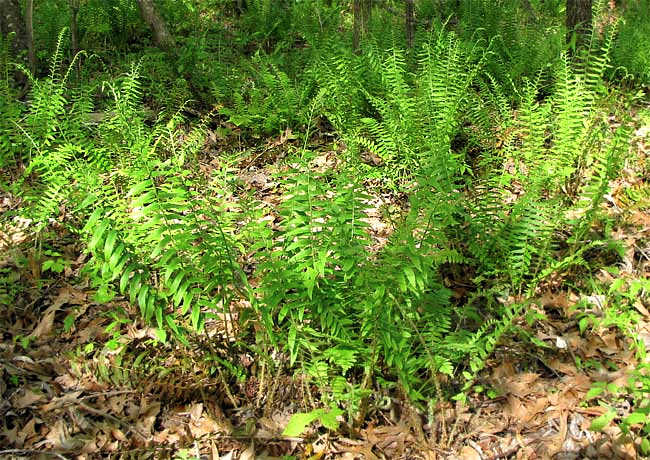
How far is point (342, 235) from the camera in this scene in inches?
110

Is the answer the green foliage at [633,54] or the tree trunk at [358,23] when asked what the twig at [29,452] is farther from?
the green foliage at [633,54]

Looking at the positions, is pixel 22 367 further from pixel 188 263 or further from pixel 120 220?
pixel 188 263

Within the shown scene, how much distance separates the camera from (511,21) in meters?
5.95

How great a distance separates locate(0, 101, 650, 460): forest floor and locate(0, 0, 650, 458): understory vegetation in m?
0.02

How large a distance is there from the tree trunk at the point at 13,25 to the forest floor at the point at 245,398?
9.71ft

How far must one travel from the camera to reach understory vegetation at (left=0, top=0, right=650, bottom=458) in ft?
9.03

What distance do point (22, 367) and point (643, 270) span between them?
3.84m

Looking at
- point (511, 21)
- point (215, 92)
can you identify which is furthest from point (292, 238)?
point (511, 21)

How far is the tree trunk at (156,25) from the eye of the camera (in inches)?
230

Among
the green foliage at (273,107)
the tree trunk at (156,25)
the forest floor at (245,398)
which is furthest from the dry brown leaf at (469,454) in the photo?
the tree trunk at (156,25)

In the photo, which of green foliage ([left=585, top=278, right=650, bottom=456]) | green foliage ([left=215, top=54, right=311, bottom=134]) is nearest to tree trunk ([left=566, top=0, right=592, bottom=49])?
green foliage ([left=215, top=54, right=311, bottom=134])

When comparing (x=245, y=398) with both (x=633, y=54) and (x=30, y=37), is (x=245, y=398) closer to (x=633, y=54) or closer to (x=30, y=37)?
(x=30, y=37)

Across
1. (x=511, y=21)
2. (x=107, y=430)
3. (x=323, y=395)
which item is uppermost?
(x=511, y=21)

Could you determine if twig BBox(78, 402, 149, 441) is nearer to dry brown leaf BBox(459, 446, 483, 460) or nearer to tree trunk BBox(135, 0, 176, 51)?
dry brown leaf BBox(459, 446, 483, 460)
